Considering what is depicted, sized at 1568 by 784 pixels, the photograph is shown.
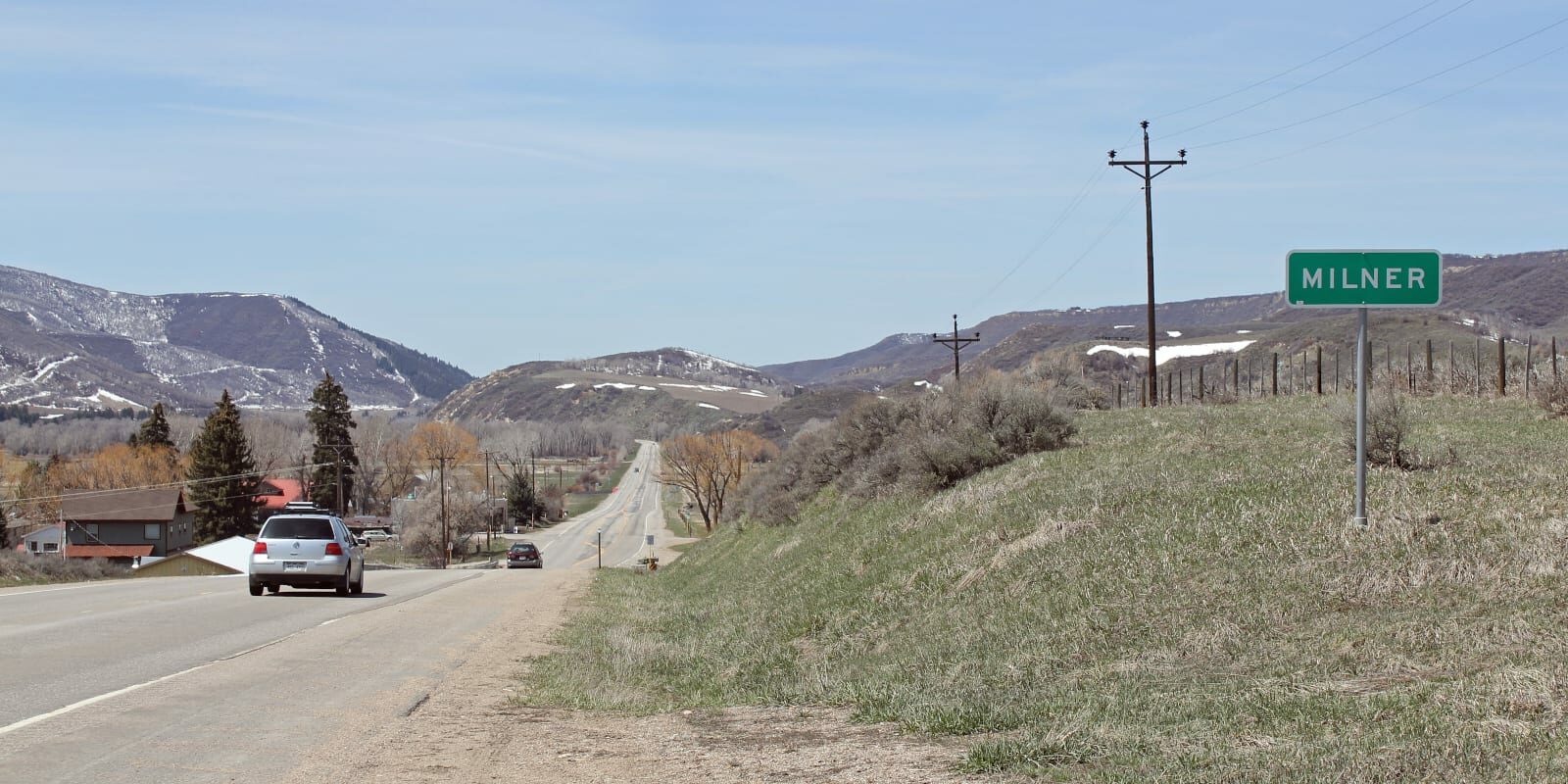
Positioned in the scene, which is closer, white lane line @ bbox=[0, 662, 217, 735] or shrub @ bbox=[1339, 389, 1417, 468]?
white lane line @ bbox=[0, 662, 217, 735]

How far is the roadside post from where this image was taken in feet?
44.5

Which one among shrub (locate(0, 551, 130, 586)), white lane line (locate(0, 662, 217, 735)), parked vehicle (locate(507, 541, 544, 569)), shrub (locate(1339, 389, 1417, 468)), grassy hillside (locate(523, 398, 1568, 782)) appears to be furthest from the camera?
parked vehicle (locate(507, 541, 544, 569))

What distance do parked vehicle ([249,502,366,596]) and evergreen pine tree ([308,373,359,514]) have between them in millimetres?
72370

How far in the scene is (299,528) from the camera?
79.4ft

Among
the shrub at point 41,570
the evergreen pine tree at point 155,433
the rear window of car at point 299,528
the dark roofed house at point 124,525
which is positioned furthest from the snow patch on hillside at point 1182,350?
the rear window of car at point 299,528

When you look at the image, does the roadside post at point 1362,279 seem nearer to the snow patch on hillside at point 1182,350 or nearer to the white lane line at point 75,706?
the white lane line at point 75,706

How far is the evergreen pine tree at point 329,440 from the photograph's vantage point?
9650 centimetres

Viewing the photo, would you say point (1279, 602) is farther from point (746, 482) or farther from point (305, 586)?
point (746, 482)

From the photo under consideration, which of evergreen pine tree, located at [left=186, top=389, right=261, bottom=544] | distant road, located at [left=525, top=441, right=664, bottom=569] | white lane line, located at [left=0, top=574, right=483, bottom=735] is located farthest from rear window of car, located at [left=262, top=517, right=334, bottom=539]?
evergreen pine tree, located at [left=186, top=389, right=261, bottom=544]

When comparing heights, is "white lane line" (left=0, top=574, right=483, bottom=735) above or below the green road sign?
below

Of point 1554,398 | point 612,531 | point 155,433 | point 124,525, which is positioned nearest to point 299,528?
point 1554,398

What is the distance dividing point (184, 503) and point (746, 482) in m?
54.8

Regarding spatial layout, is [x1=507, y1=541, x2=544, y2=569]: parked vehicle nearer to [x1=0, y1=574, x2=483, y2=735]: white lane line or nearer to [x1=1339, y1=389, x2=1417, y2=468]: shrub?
[x1=0, y1=574, x2=483, y2=735]: white lane line

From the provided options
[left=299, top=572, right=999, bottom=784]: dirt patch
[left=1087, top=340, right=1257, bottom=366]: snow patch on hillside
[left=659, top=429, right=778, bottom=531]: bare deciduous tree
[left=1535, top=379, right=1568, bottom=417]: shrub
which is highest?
[left=1087, top=340, right=1257, bottom=366]: snow patch on hillside
